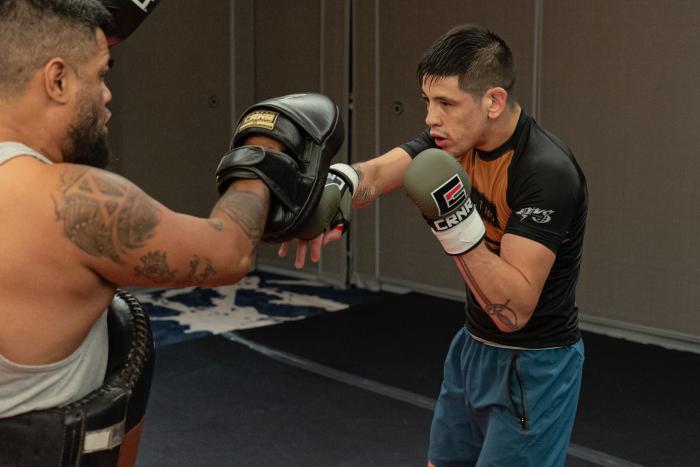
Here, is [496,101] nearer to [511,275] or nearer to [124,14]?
[511,275]

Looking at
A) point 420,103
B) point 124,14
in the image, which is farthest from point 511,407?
point 420,103

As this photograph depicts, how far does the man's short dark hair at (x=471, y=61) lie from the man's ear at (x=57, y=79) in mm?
985

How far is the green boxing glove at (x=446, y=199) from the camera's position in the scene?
1.82m

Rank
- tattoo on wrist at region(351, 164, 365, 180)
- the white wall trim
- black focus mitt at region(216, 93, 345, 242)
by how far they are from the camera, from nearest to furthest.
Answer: black focus mitt at region(216, 93, 345, 242) < tattoo on wrist at region(351, 164, 365, 180) < the white wall trim

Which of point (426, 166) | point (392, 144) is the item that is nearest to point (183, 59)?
point (392, 144)

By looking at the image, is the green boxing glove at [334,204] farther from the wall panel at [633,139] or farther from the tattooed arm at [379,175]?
the wall panel at [633,139]

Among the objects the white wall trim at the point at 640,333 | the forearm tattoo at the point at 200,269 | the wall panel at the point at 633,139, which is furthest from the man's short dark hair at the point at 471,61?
the white wall trim at the point at 640,333

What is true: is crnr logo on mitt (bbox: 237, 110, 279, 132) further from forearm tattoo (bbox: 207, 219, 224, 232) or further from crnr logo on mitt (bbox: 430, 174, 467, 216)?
crnr logo on mitt (bbox: 430, 174, 467, 216)

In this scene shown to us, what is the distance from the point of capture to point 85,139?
1.36m

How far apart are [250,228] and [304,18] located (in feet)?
15.1

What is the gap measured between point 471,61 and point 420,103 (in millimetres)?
3180

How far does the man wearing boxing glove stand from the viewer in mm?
1852

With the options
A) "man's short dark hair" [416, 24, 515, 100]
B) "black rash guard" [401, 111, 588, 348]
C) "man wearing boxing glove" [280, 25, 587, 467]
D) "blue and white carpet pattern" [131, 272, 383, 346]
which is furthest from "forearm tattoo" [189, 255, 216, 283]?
"blue and white carpet pattern" [131, 272, 383, 346]

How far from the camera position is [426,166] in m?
1.85
